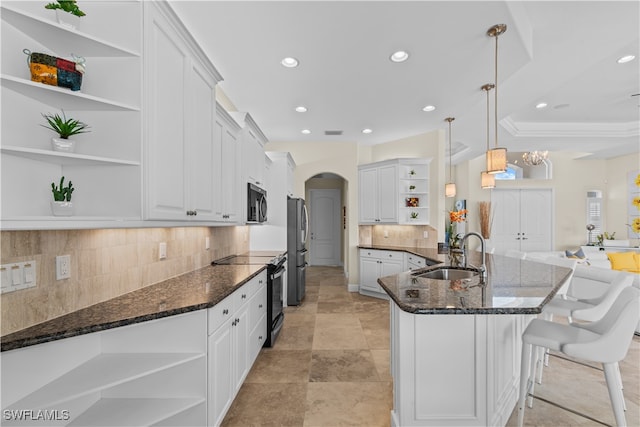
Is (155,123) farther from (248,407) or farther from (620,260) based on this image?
(620,260)

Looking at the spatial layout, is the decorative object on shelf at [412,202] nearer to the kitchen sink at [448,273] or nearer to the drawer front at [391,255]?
the drawer front at [391,255]

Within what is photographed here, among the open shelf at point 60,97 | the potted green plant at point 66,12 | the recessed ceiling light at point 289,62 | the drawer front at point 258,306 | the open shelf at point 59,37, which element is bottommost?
the drawer front at point 258,306

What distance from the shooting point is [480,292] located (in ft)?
5.88

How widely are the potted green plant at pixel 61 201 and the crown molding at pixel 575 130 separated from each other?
253 inches

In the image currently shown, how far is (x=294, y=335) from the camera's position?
351 centimetres

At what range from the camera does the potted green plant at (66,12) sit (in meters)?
1.31

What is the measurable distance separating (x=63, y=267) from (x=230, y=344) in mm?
1111

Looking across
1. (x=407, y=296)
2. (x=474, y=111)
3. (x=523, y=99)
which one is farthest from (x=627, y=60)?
(x=407, y=296)

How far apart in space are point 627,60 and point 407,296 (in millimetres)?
3829

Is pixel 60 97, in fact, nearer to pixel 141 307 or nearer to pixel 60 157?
pixel 60 157

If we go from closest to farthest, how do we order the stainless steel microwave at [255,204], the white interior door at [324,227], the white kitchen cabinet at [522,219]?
the stainless steel microwave at [255,204] → the white kitchen cabinet at [522,219] → the white interior door at [324,227]

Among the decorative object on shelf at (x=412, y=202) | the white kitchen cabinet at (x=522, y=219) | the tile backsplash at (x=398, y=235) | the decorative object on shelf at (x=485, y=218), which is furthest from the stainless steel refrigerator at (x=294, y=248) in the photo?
the white kitchen cabinet at (x=522, y=219)

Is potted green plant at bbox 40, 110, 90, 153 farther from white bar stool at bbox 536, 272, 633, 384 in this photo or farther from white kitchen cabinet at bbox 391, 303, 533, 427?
white bar stool at bbox 536, 272, 633, 384

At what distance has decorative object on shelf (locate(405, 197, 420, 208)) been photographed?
5355mm
